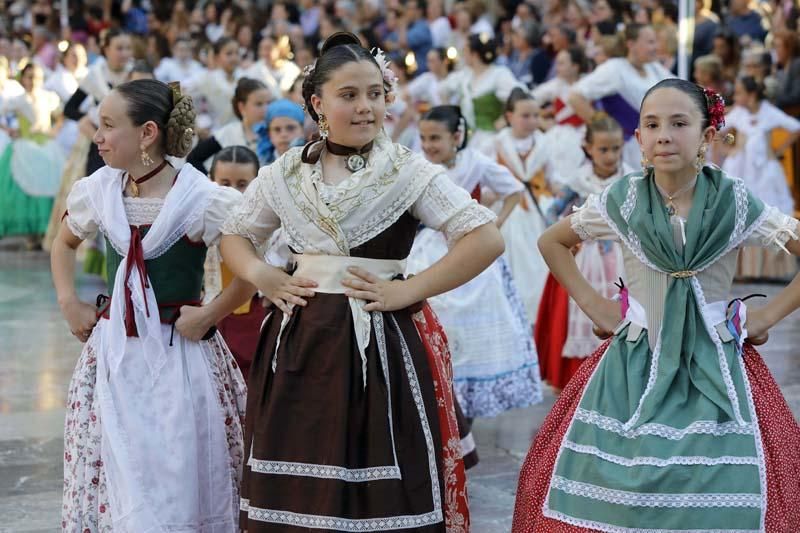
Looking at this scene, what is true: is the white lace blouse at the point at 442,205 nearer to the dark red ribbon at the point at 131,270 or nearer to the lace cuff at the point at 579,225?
the lace cuff at the point at 579,225

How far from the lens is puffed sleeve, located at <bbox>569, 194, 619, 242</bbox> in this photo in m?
4.04

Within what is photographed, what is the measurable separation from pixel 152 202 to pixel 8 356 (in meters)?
4.44

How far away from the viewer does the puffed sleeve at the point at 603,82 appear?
947 centimetres

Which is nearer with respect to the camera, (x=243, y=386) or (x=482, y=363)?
(x=243, y=386)

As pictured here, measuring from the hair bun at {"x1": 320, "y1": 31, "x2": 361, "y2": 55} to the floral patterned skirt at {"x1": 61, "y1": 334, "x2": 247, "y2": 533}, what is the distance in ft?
3.43

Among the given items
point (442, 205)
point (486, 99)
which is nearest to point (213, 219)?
point (442, 205)

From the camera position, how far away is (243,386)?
4465 mm

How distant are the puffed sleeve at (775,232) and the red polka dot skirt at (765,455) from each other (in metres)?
0.31

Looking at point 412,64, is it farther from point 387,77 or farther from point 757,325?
point 757,325

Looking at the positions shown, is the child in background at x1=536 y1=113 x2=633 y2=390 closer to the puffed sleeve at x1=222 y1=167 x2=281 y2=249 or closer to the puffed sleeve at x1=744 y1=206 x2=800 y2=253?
the puffed sleeve at x1=744 y1=206 x2=800 y2=253

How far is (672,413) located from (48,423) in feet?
12.2

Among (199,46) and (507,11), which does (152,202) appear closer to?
(199,46)

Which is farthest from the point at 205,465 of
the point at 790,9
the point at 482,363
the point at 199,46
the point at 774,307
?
the point at 199,46

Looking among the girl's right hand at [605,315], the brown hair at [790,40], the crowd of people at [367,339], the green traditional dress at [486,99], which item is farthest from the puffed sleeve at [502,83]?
the girl's right hand at [605,315]
